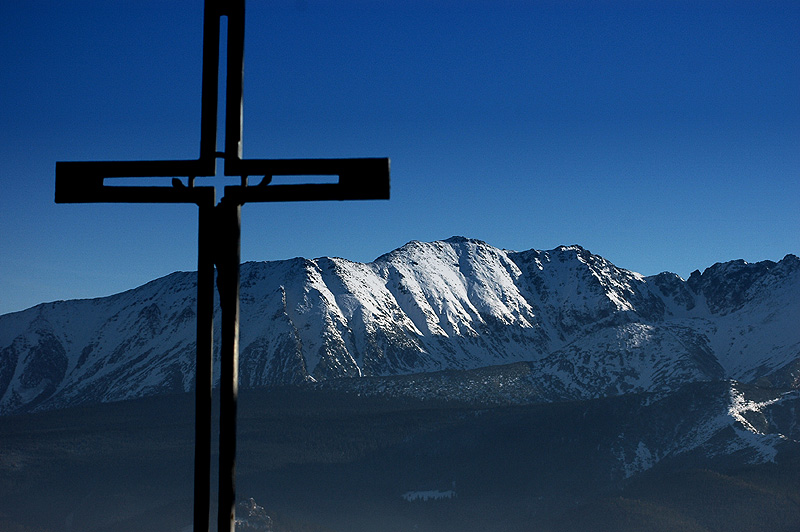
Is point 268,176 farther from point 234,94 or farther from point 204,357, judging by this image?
point 204,357

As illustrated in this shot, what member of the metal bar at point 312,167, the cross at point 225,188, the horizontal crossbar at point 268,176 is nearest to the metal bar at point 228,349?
the cross at point 225,188

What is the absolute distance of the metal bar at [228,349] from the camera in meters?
8.18

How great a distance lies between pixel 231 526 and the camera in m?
8.27

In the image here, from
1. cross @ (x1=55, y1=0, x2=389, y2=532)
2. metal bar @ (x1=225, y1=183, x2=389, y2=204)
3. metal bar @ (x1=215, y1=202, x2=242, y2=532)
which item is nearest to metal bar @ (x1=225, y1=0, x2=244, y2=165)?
cross @ (x1=55, y1=0, x2=389, y2=532)

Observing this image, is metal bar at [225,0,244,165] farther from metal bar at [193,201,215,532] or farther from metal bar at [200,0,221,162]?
metal bar at [193,201,215,532]

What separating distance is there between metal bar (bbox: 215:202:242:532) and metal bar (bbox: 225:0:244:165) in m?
0.40

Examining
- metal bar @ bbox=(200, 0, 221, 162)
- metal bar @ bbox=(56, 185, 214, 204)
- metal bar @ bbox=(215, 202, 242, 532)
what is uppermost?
metal bar @ bbox=(200, 0, 221, 162)

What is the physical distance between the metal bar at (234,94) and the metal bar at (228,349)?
400 mm

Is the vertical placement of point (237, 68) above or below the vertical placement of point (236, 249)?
above

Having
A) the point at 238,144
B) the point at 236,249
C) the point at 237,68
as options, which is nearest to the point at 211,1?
the point at 237,68

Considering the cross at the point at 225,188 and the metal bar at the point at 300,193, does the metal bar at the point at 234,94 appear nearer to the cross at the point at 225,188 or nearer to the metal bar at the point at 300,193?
the cross at the point at 225,188

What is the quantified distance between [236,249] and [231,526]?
6.30 ft

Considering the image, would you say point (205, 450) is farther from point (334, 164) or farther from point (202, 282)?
point (334, 164)

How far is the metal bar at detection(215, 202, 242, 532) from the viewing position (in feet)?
26.8
